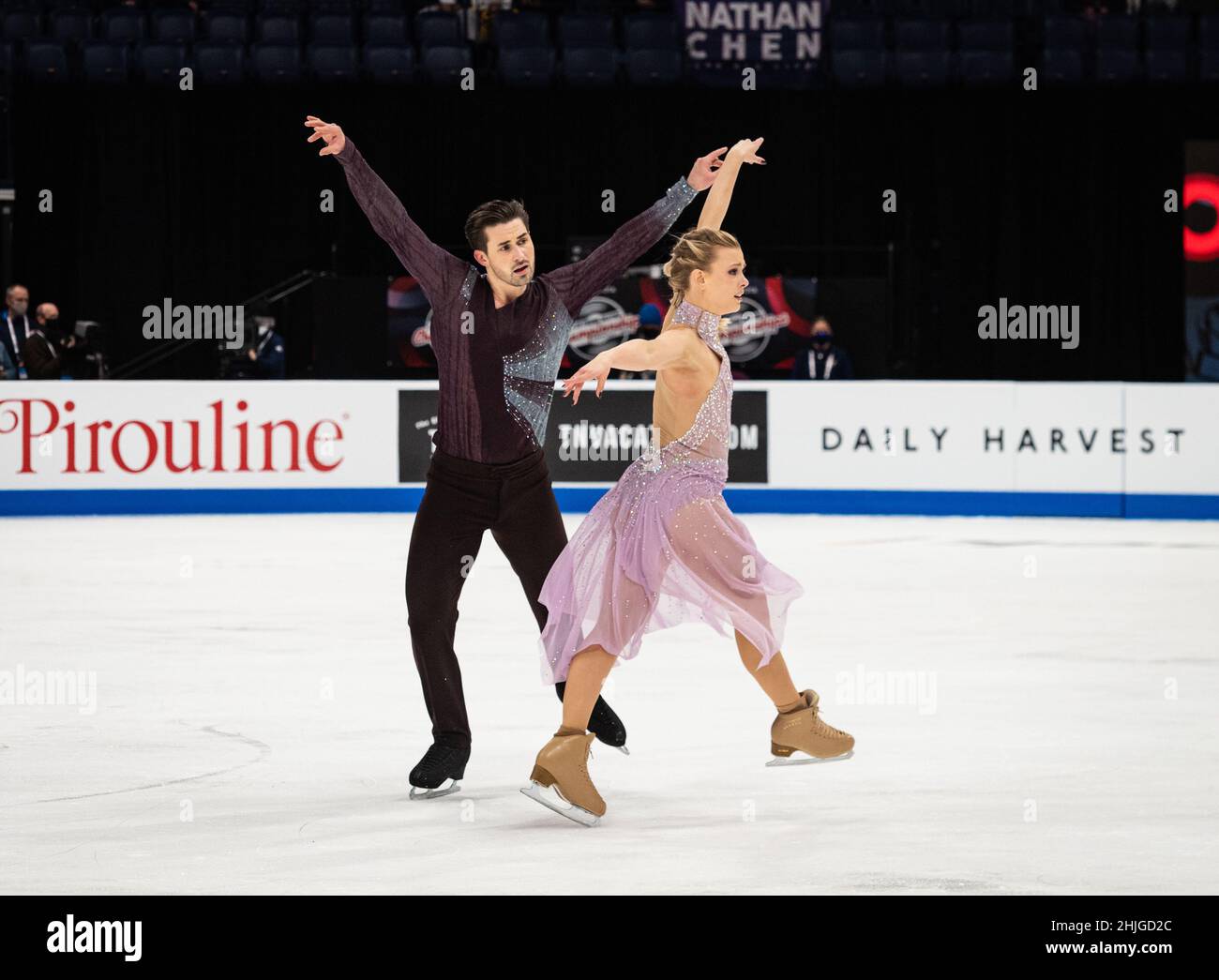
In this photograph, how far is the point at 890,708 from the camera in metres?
6.54

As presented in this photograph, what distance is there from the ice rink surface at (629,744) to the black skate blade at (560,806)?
55mm

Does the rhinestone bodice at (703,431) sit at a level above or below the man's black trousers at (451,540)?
above

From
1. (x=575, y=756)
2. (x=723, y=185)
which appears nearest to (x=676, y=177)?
(x=723, y=185)

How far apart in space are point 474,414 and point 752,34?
13674 millimetres

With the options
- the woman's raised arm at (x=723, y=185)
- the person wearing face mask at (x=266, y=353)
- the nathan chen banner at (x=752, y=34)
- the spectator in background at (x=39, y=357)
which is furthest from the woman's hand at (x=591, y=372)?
the nathan chen banner at (x=752, y=34)

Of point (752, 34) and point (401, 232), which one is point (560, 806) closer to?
point (401, 232)

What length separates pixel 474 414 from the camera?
5059mm

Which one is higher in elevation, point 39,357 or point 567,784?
point 39,357

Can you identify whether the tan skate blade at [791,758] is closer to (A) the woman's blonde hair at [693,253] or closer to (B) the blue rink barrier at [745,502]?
(A) the woman's blonde hair at [693,253]

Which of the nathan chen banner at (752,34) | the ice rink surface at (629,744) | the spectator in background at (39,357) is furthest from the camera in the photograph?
the nathan chen banner at (752,34)

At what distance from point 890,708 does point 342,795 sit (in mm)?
2207

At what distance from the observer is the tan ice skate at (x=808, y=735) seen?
536cm

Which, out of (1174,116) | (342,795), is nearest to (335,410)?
(1174,116)
